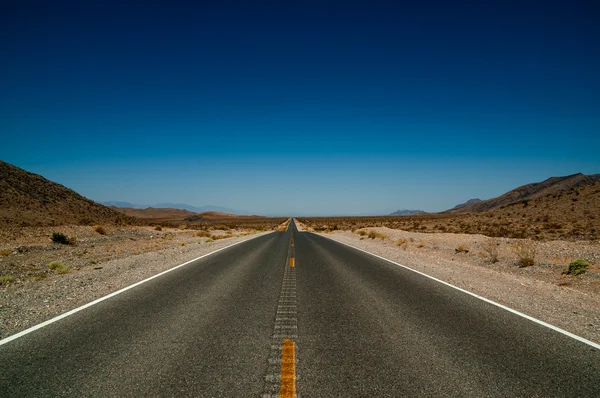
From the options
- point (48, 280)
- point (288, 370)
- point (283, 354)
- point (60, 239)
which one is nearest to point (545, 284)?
point (283, 354)

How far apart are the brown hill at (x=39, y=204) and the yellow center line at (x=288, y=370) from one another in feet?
99.0

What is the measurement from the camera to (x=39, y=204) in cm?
3194

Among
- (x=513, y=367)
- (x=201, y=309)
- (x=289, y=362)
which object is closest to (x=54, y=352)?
(x=201, y=309)

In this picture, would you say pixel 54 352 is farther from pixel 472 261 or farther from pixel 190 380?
pixel 472 261

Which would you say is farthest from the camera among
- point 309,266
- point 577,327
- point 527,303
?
point 309,266

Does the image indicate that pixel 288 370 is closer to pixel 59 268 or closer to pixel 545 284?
pixel 545 284

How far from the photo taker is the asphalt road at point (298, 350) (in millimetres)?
3342

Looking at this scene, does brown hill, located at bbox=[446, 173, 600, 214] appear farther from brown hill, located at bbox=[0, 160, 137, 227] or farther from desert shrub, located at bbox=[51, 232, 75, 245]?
desert shrub, located at bbox=[51, 232, 75, 245]

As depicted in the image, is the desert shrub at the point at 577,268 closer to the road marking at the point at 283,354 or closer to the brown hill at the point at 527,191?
the road marking at the point at 283,354

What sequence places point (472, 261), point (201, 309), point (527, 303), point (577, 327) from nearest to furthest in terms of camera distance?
point (577, 327), point (201, 309), point (527, 303), point (472, 261)

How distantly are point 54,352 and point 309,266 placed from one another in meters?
8.60

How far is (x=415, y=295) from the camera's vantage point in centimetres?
745

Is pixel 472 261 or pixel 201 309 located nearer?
pixel 201 309

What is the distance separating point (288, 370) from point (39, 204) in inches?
1536
